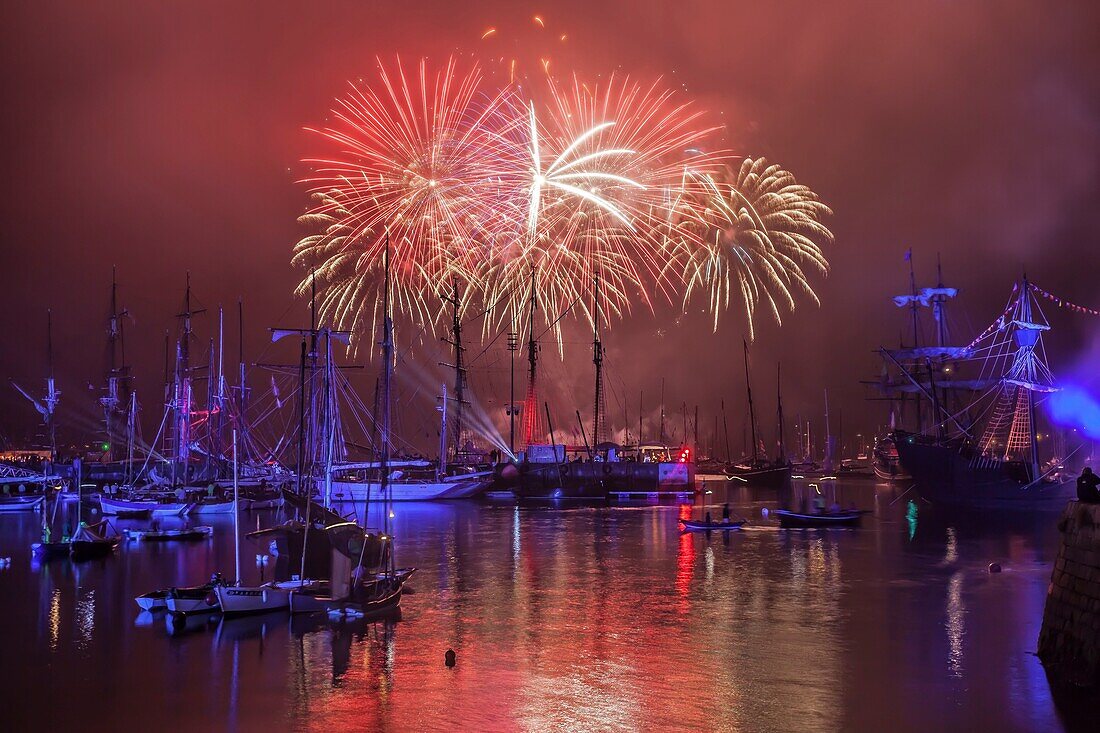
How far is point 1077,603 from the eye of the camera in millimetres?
25312

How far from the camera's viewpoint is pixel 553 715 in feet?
75.5

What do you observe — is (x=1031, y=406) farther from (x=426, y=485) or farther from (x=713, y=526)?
(x=426, y=485)

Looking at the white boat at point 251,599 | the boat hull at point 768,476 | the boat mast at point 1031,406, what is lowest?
the boat hull at point 768,476

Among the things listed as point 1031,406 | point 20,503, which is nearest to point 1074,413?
point 1031,406

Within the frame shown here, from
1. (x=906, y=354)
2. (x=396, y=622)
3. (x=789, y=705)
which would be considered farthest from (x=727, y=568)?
(x=906, y=354)

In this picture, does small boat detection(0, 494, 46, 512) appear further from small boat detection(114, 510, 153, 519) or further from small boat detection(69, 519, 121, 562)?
small boat detection(69, 519, 121, 562)

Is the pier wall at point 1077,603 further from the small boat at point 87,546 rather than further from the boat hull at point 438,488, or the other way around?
the boat hull at point 438,488

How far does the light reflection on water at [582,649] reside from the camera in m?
23.7

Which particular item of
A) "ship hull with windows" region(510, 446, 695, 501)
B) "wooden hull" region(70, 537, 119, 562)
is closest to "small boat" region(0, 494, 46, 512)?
"ship hull with windows" region(510, 446, 695, 501)

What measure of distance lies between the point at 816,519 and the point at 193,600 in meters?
51.8

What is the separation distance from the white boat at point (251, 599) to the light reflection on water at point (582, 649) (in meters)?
0.62

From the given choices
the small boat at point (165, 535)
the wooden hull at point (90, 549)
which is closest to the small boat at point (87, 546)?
the wooden hull at point (90, 549)

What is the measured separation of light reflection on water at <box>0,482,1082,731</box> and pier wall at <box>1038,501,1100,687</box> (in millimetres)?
1091

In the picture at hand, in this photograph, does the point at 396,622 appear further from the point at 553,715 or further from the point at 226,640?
the point at 553,715
